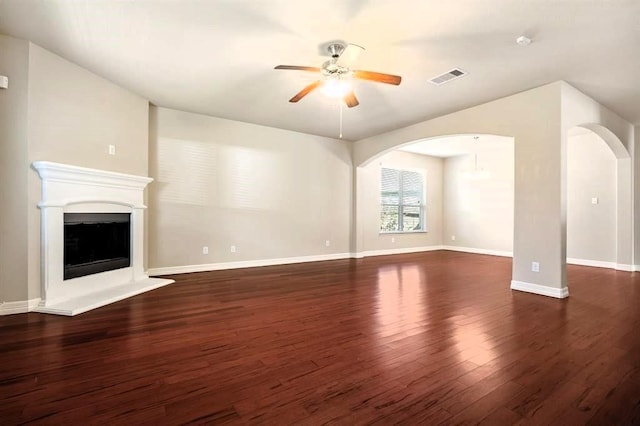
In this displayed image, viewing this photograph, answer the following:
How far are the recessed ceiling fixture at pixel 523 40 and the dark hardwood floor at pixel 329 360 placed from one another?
2.77 meters

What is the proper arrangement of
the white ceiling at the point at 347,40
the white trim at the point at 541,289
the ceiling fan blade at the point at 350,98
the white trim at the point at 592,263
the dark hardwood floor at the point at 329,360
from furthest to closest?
the white trim at the point at 592,263, the white trim at the point at 541,289, the ceiling fan blade at the point at 350,98, the white ceiling at the point at 347,40, the dark hardwood floor at the point at 329,360

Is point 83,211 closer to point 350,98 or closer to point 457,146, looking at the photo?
point 350,98

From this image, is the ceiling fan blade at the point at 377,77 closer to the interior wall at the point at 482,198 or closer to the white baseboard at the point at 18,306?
the white baseboard at the point at 18,306

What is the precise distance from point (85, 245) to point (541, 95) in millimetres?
6323

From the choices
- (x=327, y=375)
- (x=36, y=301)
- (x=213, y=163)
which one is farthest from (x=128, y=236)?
(x=327, y=375)

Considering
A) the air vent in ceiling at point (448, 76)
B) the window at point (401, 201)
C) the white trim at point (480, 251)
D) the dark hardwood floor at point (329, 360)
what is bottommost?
the dark hardwood floor at point (329, 360)

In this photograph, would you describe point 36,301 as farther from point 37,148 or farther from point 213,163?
point 213,163

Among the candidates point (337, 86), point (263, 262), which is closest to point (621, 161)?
point (337, 86)

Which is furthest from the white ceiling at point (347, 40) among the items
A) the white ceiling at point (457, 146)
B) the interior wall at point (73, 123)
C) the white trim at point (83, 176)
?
the white ceiling at point (457, 146)

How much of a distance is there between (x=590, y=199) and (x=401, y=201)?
4.05 metres

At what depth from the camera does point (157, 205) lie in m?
4.96

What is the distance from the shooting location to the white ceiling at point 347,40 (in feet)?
8.11

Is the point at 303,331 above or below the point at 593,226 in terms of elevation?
below

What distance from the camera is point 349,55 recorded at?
275 cm
